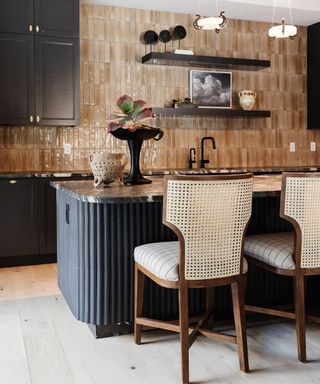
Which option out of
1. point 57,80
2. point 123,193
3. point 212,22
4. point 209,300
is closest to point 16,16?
point 57,80

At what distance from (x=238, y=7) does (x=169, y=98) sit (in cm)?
127

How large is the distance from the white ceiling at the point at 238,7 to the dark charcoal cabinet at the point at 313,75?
0.28 metres

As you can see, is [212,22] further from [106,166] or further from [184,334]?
[184,334]

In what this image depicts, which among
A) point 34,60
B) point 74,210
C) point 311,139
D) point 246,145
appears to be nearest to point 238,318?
point 74,210

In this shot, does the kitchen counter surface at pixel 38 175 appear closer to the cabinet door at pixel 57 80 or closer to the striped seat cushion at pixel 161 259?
the cabinet door at pixel 57 80

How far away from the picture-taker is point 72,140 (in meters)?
5.38

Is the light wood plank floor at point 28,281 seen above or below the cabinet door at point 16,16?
below

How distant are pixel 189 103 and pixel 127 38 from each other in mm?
1015

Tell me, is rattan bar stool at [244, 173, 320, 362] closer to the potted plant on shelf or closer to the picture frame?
the potted plant on shelf

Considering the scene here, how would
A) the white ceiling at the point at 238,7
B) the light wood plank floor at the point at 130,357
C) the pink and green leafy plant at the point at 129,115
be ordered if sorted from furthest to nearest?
the white ceiling at the point at 238,7
the pink and green leafy plant at the point at 129,115
the light wood plank floor at the point at 130,357

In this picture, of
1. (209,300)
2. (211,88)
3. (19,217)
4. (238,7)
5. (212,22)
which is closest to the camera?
(209,300)

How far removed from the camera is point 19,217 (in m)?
4.64

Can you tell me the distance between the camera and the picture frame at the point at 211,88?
580 centimetres

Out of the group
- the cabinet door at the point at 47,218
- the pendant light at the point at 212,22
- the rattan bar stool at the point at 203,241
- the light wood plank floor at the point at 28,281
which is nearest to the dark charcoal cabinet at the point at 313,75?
the pendant light at the point at 212,22
